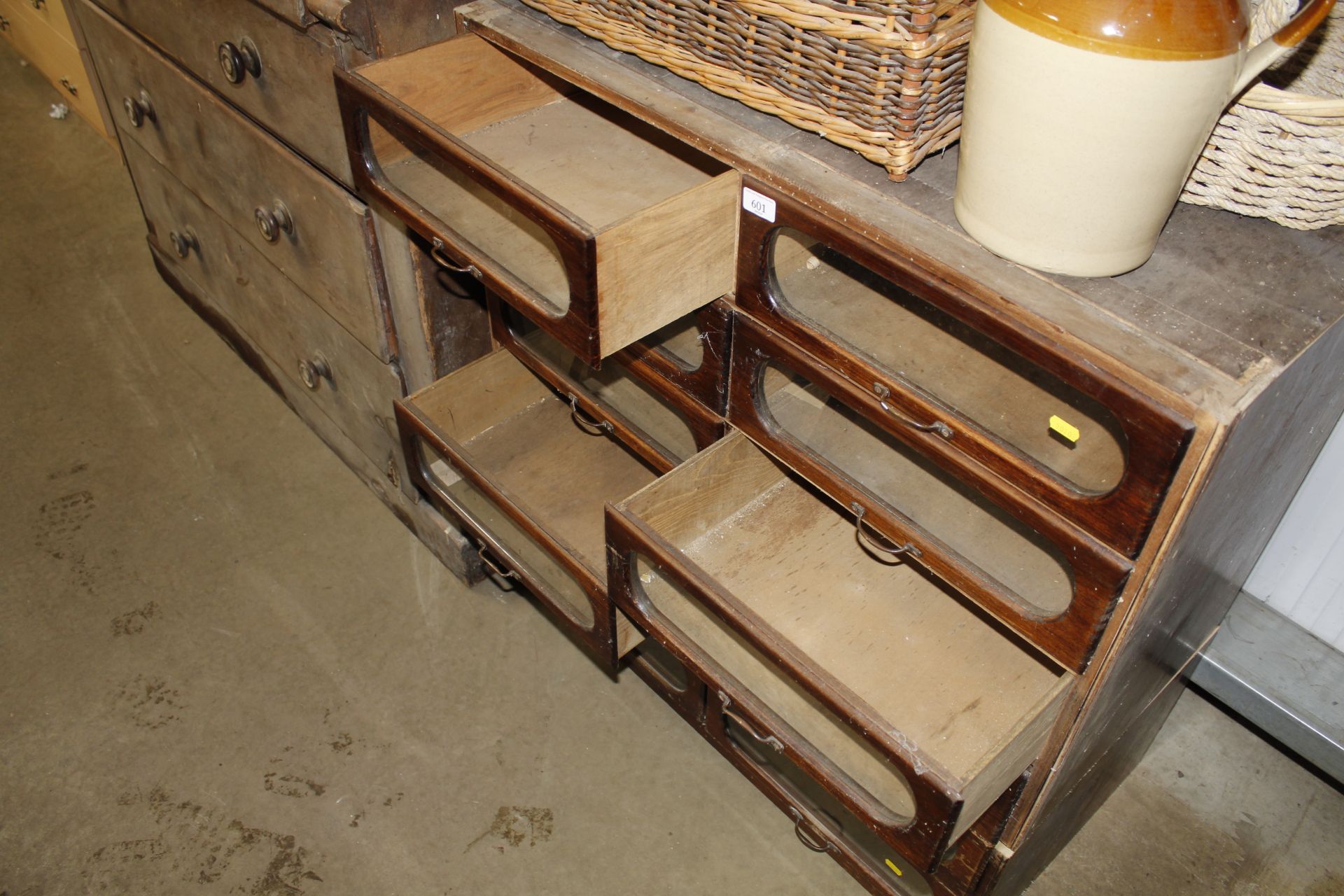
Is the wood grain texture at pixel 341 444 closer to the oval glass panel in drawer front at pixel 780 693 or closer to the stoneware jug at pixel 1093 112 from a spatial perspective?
the oval glass panel in drawer front at pixel 780 693

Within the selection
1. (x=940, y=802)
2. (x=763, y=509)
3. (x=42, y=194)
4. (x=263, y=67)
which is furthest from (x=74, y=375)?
(x=940, y=802)

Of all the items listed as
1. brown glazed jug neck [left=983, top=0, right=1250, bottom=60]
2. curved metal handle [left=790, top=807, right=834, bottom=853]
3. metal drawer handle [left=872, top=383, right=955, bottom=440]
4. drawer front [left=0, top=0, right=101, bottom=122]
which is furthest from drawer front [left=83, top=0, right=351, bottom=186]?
drawer front [left=0, top=0, right=101, bottom=122]

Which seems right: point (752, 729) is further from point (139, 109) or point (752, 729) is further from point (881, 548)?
point (139, 109)

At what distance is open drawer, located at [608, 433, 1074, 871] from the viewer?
1.02 metres

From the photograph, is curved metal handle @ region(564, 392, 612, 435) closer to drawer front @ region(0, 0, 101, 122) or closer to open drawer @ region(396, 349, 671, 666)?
open drawer @ region(396, 349, 671, 666)

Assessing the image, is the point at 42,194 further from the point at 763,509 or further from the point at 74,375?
the point at 763,509

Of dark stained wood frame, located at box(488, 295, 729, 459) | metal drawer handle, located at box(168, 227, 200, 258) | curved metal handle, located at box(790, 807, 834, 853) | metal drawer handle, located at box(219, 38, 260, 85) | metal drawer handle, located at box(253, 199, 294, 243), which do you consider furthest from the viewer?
metal drawer handle, located at box(168, 227, 200, 258)

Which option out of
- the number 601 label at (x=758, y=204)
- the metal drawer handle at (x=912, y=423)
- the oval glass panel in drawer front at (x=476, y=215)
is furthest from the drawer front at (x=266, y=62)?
the metal drawer handle at (x=912, y=423)

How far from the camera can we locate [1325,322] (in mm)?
889

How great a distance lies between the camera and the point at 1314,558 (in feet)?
5.21

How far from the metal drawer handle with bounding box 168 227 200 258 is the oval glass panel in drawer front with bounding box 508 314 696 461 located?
0.97 metres

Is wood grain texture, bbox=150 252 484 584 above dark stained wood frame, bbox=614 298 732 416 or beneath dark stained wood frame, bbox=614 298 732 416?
beneath

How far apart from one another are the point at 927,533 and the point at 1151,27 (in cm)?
52

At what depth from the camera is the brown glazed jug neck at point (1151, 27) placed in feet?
2.51
